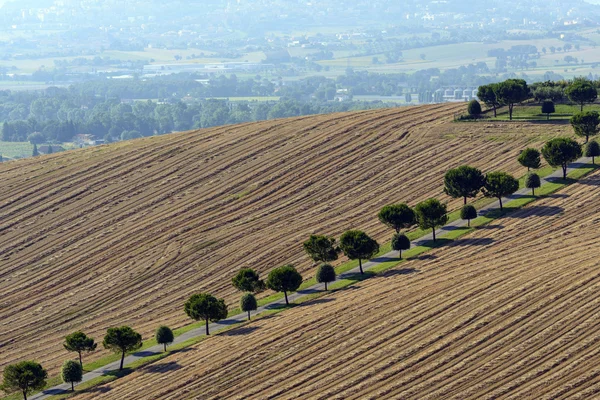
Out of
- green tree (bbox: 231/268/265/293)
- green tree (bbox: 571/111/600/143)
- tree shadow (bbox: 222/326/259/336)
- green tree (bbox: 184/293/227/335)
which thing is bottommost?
tree shadow (bbox: 222/326/259/336)

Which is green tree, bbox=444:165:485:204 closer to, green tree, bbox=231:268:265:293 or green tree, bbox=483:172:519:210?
green tree, bbox=483:172:519:210

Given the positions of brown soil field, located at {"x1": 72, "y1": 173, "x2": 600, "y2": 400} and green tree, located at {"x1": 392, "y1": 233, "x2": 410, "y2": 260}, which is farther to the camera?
green tree, located at {"x1": 392, "y1": 233, "x2": 410, "y2": 260}

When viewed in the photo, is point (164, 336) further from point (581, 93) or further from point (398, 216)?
point (581, 93)

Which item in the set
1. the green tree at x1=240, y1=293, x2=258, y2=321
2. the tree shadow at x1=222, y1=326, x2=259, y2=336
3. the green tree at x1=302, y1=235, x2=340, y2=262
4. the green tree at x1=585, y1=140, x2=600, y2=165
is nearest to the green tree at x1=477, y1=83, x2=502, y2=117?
the green tree at x1=585, y1=140, x2=600, y2=165

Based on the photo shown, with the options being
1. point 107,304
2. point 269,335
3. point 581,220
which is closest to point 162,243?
point 107,304

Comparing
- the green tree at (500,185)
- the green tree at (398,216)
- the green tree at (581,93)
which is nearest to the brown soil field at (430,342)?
the green tree at (398,216)

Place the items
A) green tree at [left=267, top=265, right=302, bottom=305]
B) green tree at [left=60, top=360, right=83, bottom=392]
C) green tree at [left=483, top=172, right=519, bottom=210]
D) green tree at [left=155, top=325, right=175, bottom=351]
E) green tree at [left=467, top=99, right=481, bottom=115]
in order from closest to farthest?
green tree at [left=60, top=360, right=83, bottom=392]
green tree at [left=155, top=325, right=175, bottom=351]
green tree at [left=267, top=265, right=302, bottom=305]
green tree at [left=483, top=172, right=519, bottom=210]
green tree at [left=467, top=99, right=481, bottom=115]
